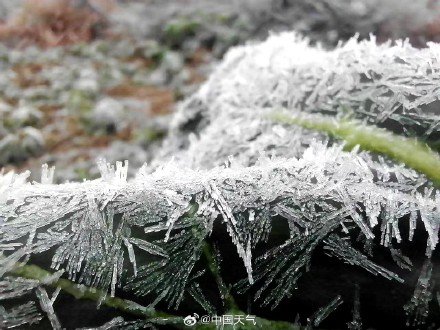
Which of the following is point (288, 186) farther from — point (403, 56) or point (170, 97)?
point (170, 97)

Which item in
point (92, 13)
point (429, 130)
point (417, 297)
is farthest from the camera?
point (92, 13)

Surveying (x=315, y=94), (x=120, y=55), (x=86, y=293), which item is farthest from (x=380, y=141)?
(x=120, y=55)

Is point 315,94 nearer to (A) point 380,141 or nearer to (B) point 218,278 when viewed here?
(A) point 380,141

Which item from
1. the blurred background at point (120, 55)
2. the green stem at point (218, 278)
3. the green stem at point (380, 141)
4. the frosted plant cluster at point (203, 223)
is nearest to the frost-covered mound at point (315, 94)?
the green stem at point (380, 141)

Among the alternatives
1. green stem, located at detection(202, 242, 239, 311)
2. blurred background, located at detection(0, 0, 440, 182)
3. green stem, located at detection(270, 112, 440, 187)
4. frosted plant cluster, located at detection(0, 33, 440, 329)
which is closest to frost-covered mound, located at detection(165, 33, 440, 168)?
green stem, located at detection(270, 112, 440, 187)

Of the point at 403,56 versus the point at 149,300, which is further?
the point at 403,56

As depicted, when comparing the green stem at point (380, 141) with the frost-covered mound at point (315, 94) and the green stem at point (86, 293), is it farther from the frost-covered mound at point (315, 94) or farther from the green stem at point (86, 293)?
the green stem at point (86, 293)

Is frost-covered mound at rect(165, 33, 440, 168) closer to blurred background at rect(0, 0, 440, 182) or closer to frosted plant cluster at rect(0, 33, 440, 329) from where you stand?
frosted plant cluster at rect(0, 33, 440, 329)

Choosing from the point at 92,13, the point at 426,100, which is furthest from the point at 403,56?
the point at 92,13
